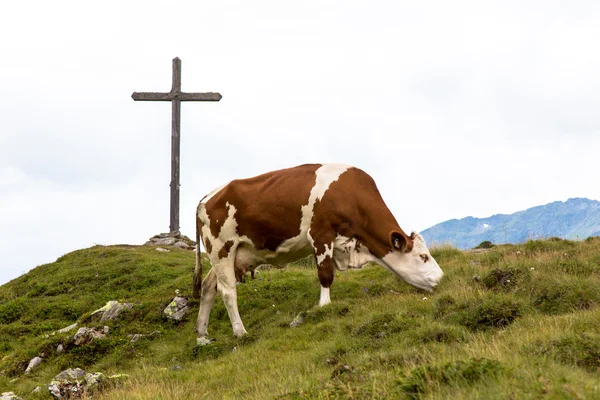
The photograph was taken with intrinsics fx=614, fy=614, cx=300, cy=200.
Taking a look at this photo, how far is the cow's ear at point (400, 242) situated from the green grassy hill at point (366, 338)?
3.03 feet

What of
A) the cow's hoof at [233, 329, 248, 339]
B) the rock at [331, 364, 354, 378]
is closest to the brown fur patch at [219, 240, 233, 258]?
the cow's hoof at [233, 329, 248, 339]

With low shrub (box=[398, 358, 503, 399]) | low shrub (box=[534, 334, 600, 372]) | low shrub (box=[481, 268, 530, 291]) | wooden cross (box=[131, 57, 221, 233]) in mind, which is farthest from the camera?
wooden cross (box=[131, 57, 221, 233])

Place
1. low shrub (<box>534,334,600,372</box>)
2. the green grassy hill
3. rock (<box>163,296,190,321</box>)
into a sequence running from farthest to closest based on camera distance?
1. rock (<box>163,296,190,321</box>)
2. low shrub (<box>534,334,600,372</box>)
3. the green grassy hill

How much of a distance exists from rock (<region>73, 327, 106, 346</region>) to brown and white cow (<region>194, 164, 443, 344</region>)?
7.94 feet

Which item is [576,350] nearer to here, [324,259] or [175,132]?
[324,259]

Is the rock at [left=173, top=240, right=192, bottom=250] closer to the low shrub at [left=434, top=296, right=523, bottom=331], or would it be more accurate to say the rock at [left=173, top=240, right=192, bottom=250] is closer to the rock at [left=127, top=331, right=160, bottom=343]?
the rock at [left=127, top=331, right=160, bottom=343]

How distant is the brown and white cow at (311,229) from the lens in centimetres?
1223

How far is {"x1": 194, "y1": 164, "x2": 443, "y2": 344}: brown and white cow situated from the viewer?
1223 centimetres

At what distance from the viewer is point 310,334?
1071cm

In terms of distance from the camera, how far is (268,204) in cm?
1263

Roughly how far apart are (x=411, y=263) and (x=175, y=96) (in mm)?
16370

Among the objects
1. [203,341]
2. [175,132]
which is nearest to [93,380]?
[203,341]

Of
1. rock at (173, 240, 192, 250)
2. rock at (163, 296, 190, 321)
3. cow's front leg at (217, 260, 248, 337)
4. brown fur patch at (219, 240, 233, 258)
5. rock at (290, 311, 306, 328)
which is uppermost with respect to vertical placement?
brown fur patch at (219, 240, 233, 258)

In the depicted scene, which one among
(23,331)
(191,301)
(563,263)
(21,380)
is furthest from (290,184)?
(23,331)
